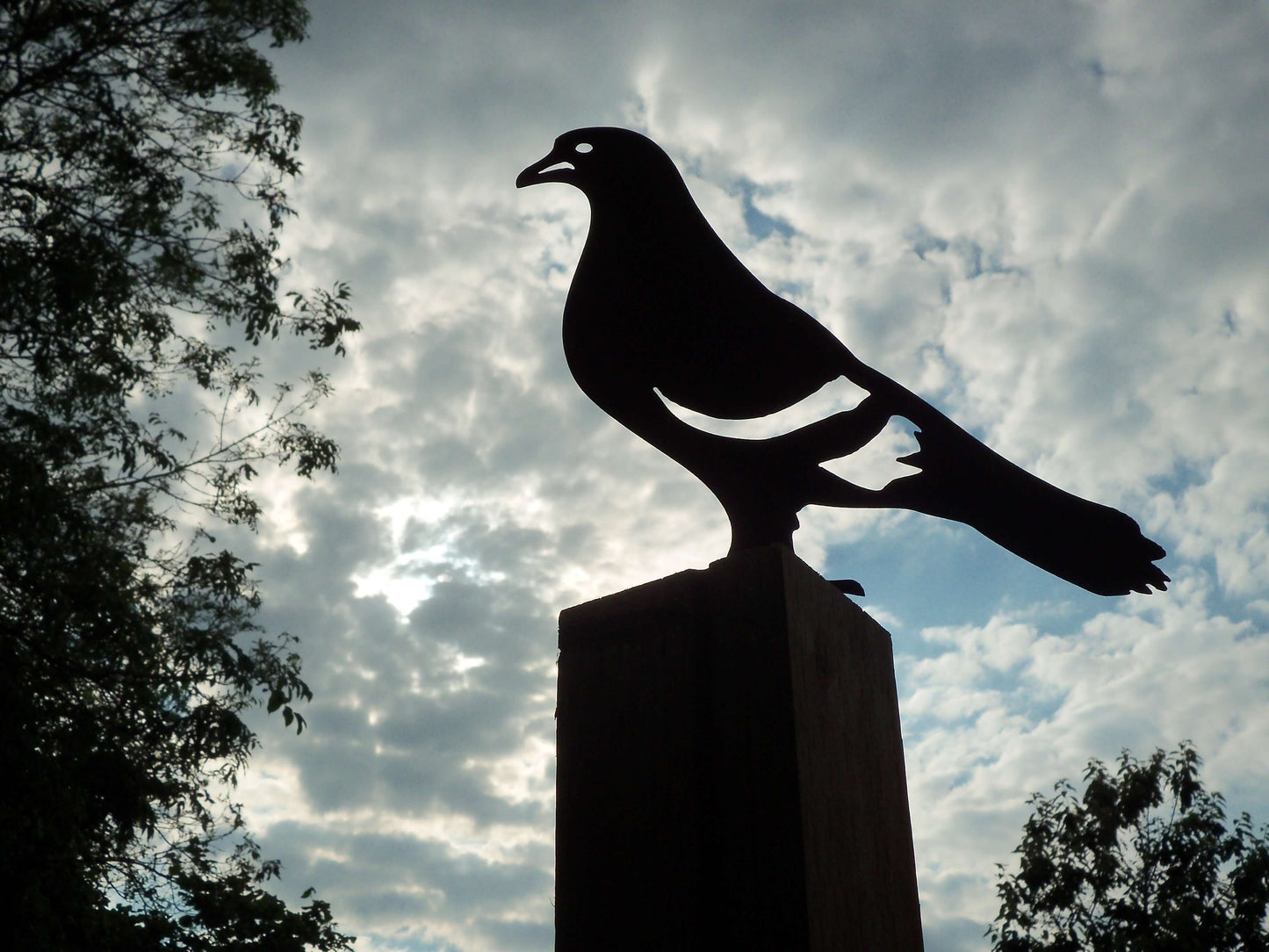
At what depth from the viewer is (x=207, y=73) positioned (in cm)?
772

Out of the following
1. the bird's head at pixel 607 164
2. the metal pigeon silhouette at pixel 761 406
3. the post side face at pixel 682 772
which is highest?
the bird's head at pixel 607 164

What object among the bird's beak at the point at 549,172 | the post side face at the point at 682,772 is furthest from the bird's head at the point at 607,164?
the post side face at the point at 682,772

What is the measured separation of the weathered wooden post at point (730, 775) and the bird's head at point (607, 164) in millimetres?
1216

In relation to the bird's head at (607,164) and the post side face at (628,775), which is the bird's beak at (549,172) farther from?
the post side face at (628,775)

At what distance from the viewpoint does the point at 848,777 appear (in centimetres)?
161

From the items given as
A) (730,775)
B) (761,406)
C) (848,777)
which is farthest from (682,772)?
(761,406)

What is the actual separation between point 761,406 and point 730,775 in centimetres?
103

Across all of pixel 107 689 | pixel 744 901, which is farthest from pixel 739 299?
pixel 107 689

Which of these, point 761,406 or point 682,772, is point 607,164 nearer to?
point 761,406

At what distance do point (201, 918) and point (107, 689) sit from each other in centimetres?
797

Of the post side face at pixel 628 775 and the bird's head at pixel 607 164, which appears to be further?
the bird's head at pixel 607 164

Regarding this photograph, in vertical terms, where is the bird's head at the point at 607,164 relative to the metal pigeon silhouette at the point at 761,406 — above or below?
above

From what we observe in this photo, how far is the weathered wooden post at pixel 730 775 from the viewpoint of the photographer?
1442 mm

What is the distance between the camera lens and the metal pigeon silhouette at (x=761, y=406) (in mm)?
2180
